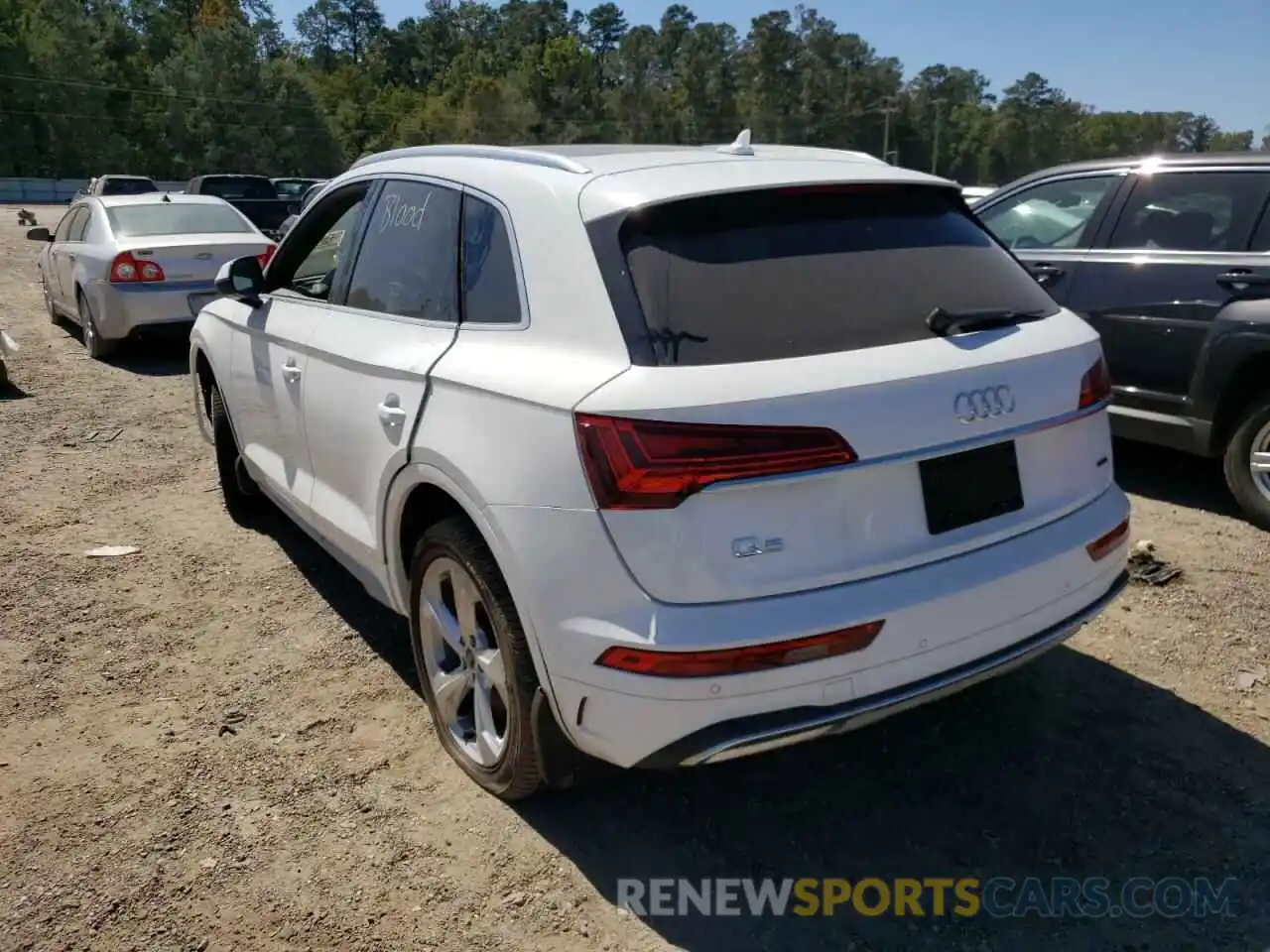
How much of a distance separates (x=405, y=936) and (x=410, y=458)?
129 centimetres

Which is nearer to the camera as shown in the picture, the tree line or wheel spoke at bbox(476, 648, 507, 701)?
wheel spoke at bbox(476, 648, 507, 701)

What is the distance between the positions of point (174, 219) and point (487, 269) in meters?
8.69

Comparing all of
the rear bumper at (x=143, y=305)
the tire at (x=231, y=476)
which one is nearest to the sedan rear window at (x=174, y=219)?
the rear bumper at (x=143, y=305)

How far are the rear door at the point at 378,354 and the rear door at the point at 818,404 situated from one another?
0.84 metres

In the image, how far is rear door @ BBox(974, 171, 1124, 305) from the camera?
236 inches

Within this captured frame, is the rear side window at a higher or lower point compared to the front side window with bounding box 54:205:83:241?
higher

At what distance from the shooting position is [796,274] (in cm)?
265

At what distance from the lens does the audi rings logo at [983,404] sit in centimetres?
255

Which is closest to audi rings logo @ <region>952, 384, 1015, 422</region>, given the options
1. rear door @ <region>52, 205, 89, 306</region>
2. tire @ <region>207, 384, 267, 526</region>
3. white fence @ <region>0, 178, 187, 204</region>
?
tire @ <region>207, 384, 267, 526</region>

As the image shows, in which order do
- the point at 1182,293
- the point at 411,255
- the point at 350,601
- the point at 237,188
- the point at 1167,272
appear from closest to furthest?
the point at 411,255
the point at 350,601
the point at 1182,293
the point at 1167,272
the point at 237,188

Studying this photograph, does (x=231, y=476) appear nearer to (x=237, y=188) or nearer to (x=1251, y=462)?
(x=1251, y=462)

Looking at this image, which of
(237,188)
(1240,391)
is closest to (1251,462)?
(1240,391)

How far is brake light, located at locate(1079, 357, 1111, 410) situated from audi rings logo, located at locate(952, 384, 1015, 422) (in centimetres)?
36

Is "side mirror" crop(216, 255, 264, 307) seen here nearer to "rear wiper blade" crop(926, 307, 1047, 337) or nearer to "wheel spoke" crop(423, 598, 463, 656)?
"wheel spoke" crop(423, 598, 463, 656)
